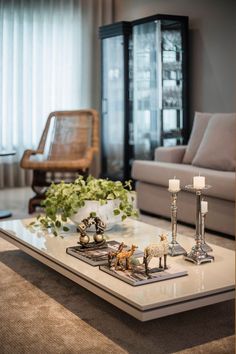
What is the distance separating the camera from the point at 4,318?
2.42 meters

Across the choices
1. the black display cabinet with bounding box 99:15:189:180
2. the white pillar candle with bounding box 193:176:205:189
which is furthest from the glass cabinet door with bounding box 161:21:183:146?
the white pillar candle with bounding box 193:176:205:189

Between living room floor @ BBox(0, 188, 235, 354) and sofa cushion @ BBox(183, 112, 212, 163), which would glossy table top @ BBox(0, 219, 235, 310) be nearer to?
living room floor @ BBox(0, 188, 235, 354)

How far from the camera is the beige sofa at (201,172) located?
12.7ft

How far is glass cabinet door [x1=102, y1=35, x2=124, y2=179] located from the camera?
622 cm

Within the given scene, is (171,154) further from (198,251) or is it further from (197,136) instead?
(198,251)

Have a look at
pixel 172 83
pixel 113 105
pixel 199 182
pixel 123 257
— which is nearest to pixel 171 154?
pixel 172 83

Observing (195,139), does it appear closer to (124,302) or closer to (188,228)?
(188,228)

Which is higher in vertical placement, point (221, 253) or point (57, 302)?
point (221, 253)

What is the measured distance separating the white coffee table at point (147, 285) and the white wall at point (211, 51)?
289 cm

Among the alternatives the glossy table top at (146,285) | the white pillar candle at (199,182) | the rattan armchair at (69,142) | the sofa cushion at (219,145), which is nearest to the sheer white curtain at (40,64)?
the rattan armchair at (69,142)

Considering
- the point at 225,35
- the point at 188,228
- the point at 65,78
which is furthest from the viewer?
the point at 65,78

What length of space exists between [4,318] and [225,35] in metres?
3.99

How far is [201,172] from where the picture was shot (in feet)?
13.5

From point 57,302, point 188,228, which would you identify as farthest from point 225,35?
point 57,302
